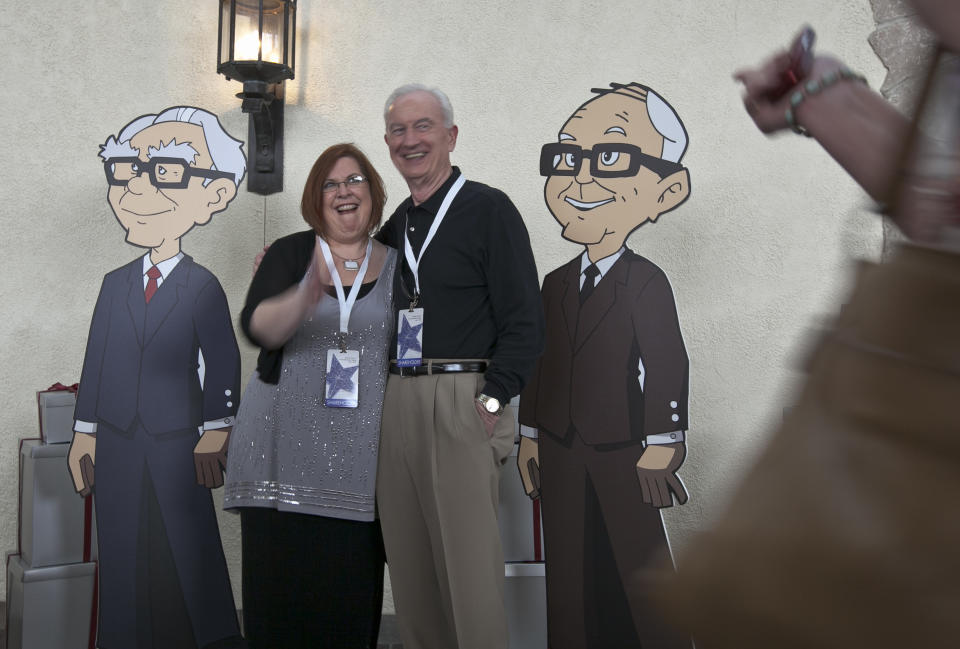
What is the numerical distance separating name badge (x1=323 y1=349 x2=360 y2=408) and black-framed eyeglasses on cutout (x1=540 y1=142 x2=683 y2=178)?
1176 millimetres

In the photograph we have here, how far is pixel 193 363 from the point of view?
342 centimetres

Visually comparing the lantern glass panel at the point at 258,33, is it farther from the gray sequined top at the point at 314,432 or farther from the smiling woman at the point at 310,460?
the gray sequined top at the point at 314,432

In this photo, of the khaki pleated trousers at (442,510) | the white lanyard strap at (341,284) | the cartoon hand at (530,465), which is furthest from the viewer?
the cartoon hand at (530,465)

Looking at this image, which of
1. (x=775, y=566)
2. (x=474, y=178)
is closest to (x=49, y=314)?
(x=474, y=178)

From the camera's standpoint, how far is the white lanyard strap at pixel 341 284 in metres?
2.80

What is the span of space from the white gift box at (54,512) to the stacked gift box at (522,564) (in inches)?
60.6

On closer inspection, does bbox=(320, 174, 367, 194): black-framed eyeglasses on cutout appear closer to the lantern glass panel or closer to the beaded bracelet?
the lantern glass panel

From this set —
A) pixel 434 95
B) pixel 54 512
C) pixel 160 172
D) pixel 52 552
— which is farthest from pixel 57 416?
pixel 434 95

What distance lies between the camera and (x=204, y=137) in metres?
3.53

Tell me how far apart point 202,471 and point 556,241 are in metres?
1.60

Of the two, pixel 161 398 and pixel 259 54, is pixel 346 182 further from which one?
pixel 161 398

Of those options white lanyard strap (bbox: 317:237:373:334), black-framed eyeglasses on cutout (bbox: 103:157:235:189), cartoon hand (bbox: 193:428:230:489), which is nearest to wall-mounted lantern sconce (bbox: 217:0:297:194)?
black-framed eyeglasses on cutout (bbox: 103:157:235:189)

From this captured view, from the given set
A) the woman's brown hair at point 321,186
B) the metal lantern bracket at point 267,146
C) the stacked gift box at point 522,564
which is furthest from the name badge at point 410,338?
the metal lantern bracket at point 267,146

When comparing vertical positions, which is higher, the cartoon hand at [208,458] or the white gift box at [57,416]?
the white gift box at [57,416]
